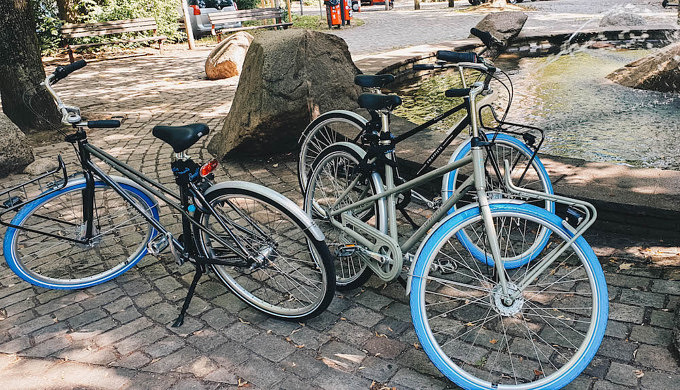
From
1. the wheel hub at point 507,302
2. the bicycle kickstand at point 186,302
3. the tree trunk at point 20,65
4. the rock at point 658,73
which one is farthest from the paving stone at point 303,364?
the rock at point 658,73

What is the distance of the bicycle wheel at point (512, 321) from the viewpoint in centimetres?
251

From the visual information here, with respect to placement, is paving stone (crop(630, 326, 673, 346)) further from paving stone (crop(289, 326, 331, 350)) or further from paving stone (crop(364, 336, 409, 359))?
paving stone (crop(289, 326, 331, 350))

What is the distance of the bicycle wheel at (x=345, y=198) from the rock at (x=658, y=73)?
522cm

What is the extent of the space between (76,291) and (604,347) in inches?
132

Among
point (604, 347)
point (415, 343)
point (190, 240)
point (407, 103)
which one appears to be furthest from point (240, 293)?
point (407, 103)

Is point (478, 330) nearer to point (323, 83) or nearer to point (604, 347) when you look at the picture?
point (604, 347)

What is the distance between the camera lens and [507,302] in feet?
8.64

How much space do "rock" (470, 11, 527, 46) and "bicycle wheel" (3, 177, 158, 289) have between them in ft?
26.3

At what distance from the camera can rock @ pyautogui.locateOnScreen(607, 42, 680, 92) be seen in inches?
267

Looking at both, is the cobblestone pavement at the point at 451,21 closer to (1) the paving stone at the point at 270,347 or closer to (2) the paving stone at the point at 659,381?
(1) the paving stone at the point at 270,347

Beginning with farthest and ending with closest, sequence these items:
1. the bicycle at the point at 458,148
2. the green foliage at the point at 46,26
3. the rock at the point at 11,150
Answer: the green foliage at the point at 46,26 < the rock at the point at 11,150 < the bicycle at the point at 458,148

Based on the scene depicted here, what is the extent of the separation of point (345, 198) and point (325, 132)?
1.25 metres

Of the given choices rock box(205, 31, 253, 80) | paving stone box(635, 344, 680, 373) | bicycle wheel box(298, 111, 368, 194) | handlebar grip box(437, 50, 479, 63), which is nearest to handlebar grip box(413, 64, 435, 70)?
handlebar grip box(437, 50, 479, 63)

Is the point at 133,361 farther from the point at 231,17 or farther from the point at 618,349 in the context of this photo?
the point at 231,17
